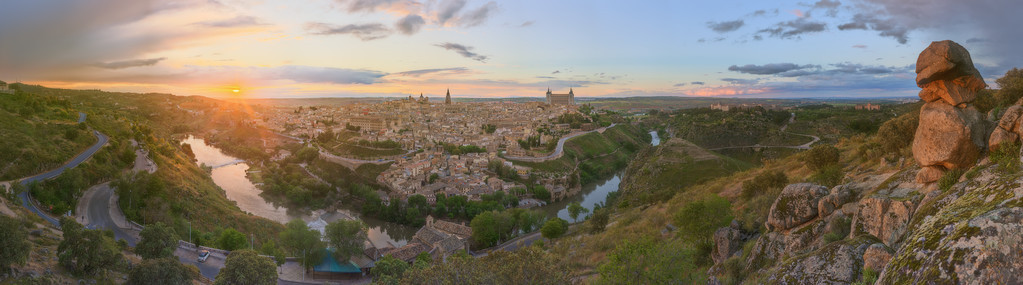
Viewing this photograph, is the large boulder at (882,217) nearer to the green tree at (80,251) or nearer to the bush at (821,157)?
the bush at (821,157)

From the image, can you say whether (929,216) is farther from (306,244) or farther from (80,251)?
(306,244)

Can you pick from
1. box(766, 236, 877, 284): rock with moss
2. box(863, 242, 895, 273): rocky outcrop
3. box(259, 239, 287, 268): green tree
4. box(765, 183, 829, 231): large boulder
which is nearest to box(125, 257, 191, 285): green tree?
box(259, 239, 287, 268): green tree

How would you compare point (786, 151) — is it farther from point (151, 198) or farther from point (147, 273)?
point (151, 198)

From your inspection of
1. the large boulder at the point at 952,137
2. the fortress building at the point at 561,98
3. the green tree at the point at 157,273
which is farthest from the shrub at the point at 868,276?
the fortress building at the point at 561,98

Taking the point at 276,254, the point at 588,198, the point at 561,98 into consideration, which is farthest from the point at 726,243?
the point at 561,98

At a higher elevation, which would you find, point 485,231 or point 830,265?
point 830,265

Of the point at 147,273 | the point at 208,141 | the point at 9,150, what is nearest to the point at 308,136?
the point at 208,141
